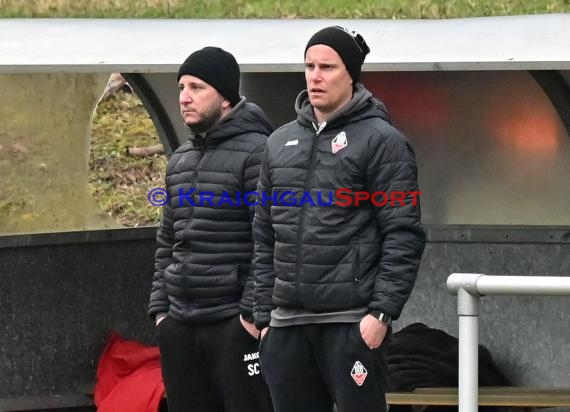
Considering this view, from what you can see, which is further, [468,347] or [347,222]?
[347,222]

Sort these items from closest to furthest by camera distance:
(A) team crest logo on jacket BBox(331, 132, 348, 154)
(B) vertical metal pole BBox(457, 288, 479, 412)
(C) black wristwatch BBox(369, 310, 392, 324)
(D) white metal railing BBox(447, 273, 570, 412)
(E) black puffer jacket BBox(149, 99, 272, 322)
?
1. (D) white metal railing BBox(447, 273, 570, 412)
2. (B) vertical metal pole BBox(457, 288, 479, 412)
3. (C) black wristwatch BBox(369, 310, 392, 324)
4. (A) team crest logo on jacket BBox(331, 132, 348, 154)
5. (E) black puffer jacket BBox(149, 99, 272, 322)

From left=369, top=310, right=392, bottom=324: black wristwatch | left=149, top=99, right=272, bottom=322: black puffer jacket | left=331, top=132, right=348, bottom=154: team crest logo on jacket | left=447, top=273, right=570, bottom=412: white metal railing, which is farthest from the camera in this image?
left=149, top=99, right=272, bottom=322: black puffer jacket

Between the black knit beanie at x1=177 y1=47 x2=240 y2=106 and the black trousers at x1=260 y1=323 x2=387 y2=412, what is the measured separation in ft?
3.43

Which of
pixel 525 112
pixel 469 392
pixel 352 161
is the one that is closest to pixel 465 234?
pixel 525 112

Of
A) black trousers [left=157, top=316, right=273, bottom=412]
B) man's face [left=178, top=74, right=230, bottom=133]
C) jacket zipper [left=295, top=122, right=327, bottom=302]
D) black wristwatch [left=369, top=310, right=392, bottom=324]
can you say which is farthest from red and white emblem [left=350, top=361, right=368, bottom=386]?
man's face [left=178, top=74, right=230, bottom=133]

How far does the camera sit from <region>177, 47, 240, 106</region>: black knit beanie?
618cm

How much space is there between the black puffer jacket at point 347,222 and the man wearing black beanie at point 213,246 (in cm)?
49

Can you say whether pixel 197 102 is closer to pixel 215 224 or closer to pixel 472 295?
pixel 215 224

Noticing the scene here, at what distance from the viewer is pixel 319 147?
18.4 ft

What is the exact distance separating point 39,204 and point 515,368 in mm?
2763

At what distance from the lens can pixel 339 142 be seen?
5582 millimetres

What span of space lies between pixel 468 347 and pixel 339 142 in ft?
3.49

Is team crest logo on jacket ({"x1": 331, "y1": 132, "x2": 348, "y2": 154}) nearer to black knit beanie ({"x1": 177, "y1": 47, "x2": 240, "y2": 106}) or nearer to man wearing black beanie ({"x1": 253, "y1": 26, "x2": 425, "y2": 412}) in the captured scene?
man wearing black beanie ({"x1": 253, "y1": 26, "x2": 425, "y2": 412})

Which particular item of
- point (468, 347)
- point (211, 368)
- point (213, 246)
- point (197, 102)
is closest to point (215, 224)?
point (213, 246)
